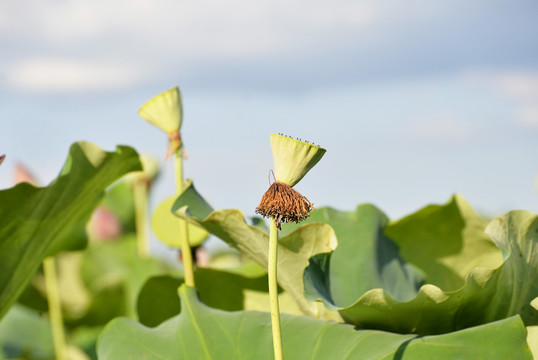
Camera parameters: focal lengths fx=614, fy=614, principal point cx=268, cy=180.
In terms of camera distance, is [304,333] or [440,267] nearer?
[304,333]

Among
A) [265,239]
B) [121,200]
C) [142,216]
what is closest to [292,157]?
[265,239]

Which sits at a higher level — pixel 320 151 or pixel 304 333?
pixel 320 151

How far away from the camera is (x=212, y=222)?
0.69 metres

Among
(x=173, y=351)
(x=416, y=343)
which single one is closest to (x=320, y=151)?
(x=416, y=343)

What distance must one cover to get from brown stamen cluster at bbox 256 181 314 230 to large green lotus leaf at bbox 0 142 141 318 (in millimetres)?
464

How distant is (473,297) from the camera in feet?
2.14

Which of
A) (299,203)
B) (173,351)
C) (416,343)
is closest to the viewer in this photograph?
(299,203)

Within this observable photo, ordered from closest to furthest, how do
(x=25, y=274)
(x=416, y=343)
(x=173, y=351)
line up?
(x=416, y=343) < (x=173, y=351) < (x=25, y=274)

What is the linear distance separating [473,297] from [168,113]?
0.42 meters

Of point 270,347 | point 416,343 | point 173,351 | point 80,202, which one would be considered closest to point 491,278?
point 416,343

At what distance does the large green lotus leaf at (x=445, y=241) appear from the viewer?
3.08ft

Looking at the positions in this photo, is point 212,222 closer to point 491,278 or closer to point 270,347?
point 270,347

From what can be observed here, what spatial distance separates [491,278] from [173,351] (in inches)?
14.1

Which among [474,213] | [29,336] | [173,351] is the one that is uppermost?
[474,213]
